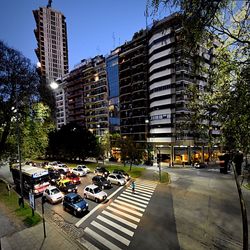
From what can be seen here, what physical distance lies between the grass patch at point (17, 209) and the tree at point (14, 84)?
6.53 metres

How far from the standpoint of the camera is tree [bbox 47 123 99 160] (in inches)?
2147

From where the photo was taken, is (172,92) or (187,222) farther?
(172,92)

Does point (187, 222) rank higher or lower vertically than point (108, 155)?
higher

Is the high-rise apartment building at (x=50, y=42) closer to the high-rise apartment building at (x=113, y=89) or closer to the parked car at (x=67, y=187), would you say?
the high-rise apartment building at (x=113, y=89)

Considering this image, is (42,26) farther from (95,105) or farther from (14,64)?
(14,64)

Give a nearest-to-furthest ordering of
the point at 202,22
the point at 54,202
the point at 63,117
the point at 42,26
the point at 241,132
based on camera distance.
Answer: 1. the point at 202,22
2. the point at 241,132
3. the point at 54,202
4. the point at 63,117
5. the point at 42,26

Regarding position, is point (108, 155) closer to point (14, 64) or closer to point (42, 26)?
point (14, 64)

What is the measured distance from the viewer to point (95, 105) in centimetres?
8588

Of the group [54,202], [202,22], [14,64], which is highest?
[14,64]

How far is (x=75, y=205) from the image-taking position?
18.9 m

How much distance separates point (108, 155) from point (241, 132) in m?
72.1

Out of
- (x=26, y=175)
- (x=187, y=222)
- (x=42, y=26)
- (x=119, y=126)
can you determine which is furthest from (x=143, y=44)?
(x=42, y=26)

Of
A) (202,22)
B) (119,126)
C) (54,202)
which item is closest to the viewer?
(202,22)

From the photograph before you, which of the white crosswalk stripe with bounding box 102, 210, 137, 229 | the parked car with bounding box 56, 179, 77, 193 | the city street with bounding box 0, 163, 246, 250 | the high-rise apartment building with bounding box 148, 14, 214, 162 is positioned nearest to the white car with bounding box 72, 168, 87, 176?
the parked car with bounding box 56, 179, 77, 193
